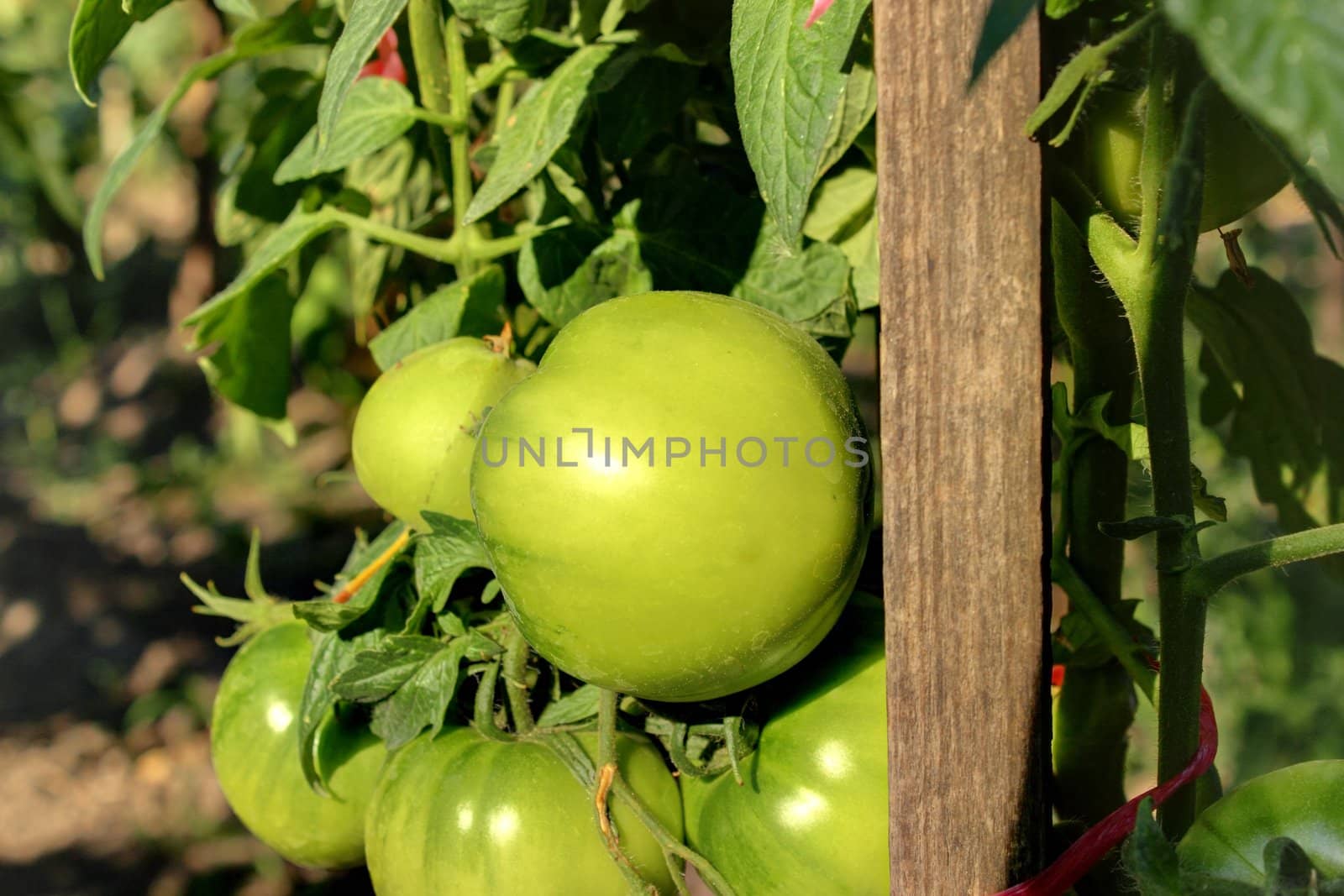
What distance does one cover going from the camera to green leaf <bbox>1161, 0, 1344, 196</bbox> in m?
0.24

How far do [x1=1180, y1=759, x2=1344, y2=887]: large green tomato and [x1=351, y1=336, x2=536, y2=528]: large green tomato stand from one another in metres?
0.41

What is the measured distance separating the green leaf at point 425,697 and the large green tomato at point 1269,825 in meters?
0.38

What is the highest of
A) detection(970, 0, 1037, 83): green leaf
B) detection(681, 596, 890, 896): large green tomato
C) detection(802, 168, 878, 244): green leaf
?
detection(970, 0, 1037, 83): green leaf

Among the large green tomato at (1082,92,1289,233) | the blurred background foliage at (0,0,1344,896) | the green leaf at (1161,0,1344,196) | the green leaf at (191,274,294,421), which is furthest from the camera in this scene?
the blurred background foliage at (0,0,1344,896)

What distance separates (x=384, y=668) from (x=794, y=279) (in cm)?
33

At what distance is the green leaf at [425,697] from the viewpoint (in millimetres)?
635

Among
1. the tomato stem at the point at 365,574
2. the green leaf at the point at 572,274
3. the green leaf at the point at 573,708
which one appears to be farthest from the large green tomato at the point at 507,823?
the green leaf at the point at 572,274

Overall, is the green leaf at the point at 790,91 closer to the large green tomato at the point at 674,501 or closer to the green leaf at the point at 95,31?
the large green tomato at the point at 674,501

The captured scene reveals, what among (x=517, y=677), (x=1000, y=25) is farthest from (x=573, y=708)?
(x=1000, y=25)

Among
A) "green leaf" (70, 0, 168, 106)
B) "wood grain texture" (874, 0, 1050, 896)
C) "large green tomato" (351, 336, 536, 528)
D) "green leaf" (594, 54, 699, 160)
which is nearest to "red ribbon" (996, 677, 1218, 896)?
"wood grain texture" (874, 0, 1050, 896)

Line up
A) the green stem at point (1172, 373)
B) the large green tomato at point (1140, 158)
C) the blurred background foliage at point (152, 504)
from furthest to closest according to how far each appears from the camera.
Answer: the blurred background foliage at point (152, 504)
the large green tomato at point (1140, 158)
the green stem at point (1172, 373)

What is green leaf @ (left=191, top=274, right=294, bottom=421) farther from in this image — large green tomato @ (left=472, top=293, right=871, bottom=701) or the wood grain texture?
the wood grain texture

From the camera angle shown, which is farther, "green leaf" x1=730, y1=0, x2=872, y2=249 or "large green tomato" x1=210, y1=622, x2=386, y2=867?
"large green tomato" x1=210, y1=622, x2=386, y2=867

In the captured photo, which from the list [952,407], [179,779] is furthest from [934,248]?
[179,779]
